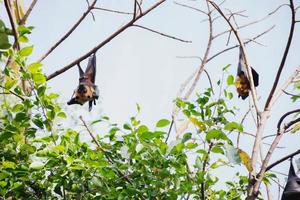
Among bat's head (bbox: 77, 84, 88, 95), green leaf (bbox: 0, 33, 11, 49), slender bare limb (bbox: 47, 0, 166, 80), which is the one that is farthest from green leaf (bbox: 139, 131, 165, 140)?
bat's head (bbox: 77, 84, 88, 95)

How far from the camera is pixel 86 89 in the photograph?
4.98m

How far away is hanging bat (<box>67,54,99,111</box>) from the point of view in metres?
5.00

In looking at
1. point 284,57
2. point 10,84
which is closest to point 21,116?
point 10,84

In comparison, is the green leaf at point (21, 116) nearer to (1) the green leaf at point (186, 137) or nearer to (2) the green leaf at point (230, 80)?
(1) the green leaf at point (186, 137)

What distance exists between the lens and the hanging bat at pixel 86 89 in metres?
5.00

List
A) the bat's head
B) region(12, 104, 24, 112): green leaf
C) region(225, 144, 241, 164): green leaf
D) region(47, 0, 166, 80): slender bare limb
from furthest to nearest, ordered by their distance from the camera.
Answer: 1. the bat's head
2. region(47, 0, 166, 80): slender bare limb
3. region(12, 104, 24, 112): green leaf
4. region(225, 144, 241, 164): green leaf

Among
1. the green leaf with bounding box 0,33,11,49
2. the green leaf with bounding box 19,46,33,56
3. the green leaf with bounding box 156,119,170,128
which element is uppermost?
the green leaf with bounding box 19,46,33,56

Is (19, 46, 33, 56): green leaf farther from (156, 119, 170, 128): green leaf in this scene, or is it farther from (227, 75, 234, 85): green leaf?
(227, 75, 234, 85): green leaf

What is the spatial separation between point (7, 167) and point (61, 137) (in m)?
0.37

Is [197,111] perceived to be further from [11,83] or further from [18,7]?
[18,7]

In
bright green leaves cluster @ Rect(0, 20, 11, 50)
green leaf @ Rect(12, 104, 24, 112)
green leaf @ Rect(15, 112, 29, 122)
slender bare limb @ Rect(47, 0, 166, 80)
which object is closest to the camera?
bright green leaves cluster @ Rect(0, 20, 11, 50)

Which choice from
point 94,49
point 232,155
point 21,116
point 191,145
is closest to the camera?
point 232,155

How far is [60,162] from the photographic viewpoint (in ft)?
6.94

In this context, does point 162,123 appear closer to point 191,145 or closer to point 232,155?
point 191,145
